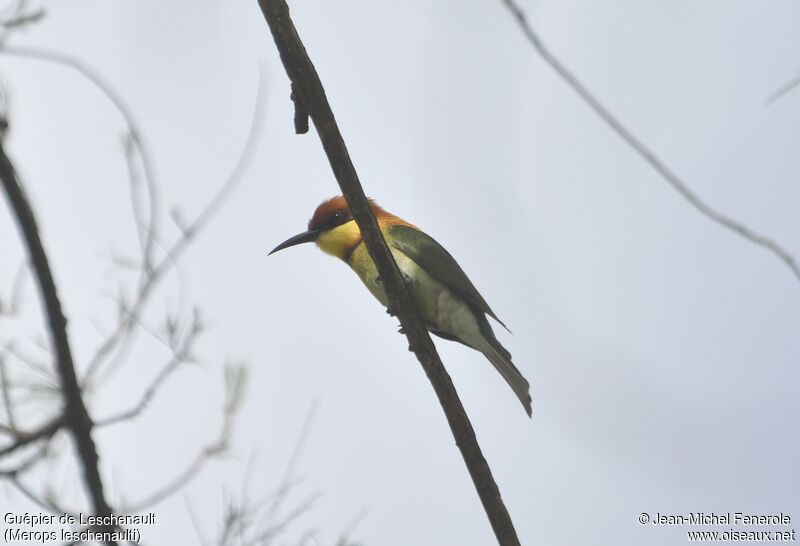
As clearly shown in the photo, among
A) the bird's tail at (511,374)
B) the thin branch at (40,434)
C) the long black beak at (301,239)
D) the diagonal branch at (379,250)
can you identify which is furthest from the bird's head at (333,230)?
the thin branch at (40,434)

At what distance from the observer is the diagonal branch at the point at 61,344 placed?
6.89 feet

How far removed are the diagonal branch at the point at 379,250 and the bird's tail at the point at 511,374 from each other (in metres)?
0.96

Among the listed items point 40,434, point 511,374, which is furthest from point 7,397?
point 511,374

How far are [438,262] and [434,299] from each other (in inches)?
8.1

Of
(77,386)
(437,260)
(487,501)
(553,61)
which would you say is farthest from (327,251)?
(553,61)

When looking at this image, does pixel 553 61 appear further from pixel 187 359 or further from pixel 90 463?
pixel 187 359

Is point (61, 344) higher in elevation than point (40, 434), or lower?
higher

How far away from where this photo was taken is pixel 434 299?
4.56 meters

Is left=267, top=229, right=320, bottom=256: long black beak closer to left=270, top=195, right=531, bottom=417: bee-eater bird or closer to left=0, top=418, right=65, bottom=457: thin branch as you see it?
left=270, top=195, right=531, bottom=417: bee-eater bird

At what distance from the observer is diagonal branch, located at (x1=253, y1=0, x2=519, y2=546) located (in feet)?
9.36

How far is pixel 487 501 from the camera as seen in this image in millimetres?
3129

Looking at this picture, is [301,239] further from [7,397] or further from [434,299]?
[7,397]

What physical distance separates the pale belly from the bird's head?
0.17 m

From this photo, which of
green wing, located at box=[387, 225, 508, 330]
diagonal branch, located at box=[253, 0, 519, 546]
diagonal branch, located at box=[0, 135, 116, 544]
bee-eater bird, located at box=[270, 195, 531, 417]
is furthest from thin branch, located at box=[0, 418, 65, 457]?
green wing, located at box=[387, 225, 508, 330]
